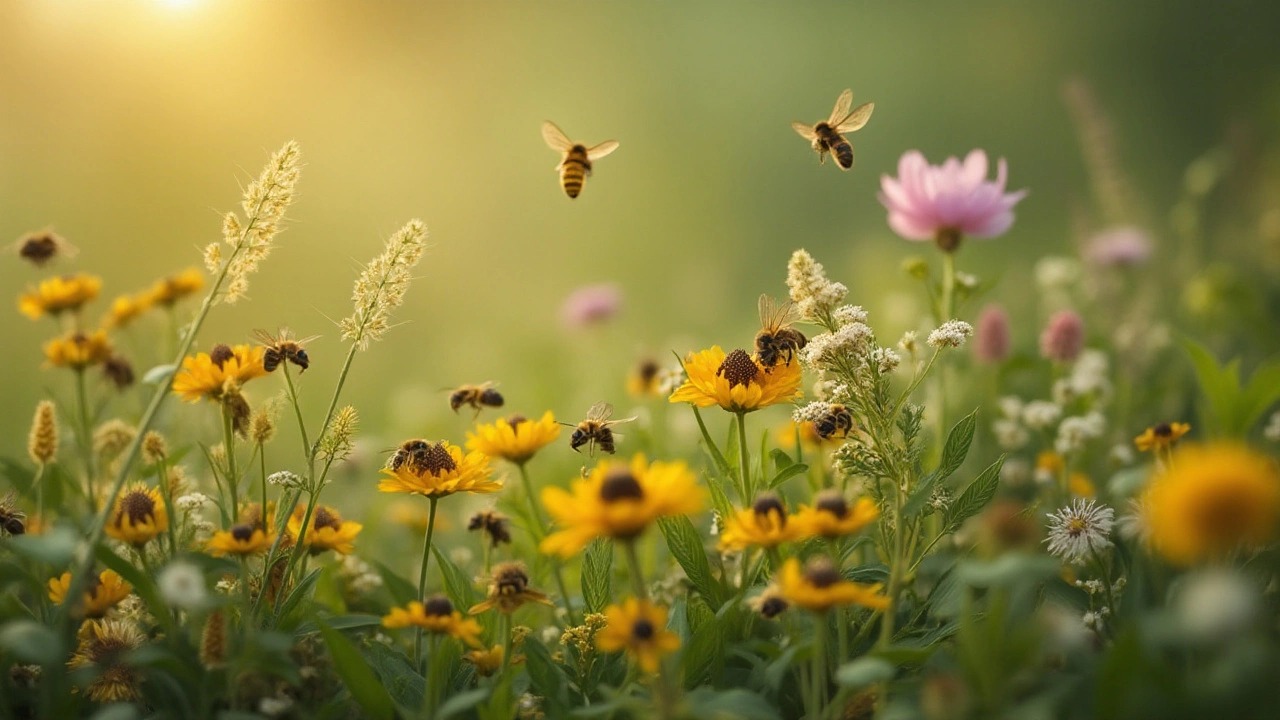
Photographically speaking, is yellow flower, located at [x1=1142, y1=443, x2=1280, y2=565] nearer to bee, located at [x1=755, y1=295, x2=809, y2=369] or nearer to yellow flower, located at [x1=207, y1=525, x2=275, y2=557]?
bee, located at [x1=755, y1=295, x2=809, y2=369]

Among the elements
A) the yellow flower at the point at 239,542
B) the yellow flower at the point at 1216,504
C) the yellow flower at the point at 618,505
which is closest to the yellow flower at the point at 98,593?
the yellow flower at the point at 239,542

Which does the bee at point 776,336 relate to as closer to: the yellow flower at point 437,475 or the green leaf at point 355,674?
the yellow flower at point 437,475

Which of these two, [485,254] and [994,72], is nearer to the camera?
[485,254]

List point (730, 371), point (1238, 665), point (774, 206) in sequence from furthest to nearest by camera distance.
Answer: point (774, 206)
point (730, 371)
point (1238, 665)

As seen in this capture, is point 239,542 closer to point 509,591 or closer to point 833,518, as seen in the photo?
point 509,591

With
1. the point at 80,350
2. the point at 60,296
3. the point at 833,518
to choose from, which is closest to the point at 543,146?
the point at 60,296

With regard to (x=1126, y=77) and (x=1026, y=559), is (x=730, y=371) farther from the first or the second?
(x=1126, y=77)

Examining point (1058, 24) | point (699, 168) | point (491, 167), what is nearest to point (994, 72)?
point (1058, 24)
